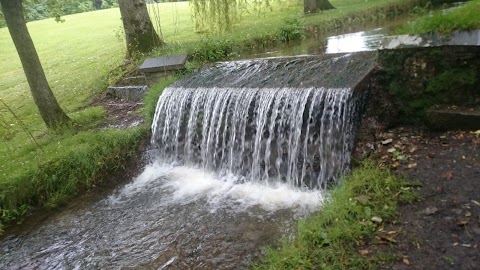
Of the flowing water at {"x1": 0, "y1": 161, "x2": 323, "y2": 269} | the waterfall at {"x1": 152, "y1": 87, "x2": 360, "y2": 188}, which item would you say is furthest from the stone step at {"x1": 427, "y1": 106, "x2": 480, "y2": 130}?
the flowing water at {"x1": 0, "y1": 161, "x2": 323, "y2": 269}

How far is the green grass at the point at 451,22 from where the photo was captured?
4030 millimetres

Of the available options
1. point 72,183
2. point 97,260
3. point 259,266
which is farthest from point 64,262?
point 259,266

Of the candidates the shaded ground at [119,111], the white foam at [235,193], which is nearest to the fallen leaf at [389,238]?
the white foam at [235,193]

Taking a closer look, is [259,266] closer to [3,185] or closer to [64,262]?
[64,262]

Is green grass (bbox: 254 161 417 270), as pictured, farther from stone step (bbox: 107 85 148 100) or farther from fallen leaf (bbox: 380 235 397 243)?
stone step (bbox: 107 85 148 100)

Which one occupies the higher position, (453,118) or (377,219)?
(453,118)

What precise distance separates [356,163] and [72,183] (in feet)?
14.4

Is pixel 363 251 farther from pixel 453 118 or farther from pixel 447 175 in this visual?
pixel 453 118

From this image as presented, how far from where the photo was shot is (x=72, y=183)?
5930mm

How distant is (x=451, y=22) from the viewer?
165 inches

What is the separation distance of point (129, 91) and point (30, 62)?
2221 millimetres

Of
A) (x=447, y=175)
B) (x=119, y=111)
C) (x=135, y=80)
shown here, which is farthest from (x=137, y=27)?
(x=447, y=175)

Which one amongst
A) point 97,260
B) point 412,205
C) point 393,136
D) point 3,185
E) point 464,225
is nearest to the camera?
point 464,225

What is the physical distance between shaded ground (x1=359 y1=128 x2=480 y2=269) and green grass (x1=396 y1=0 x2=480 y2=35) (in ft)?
3.83
